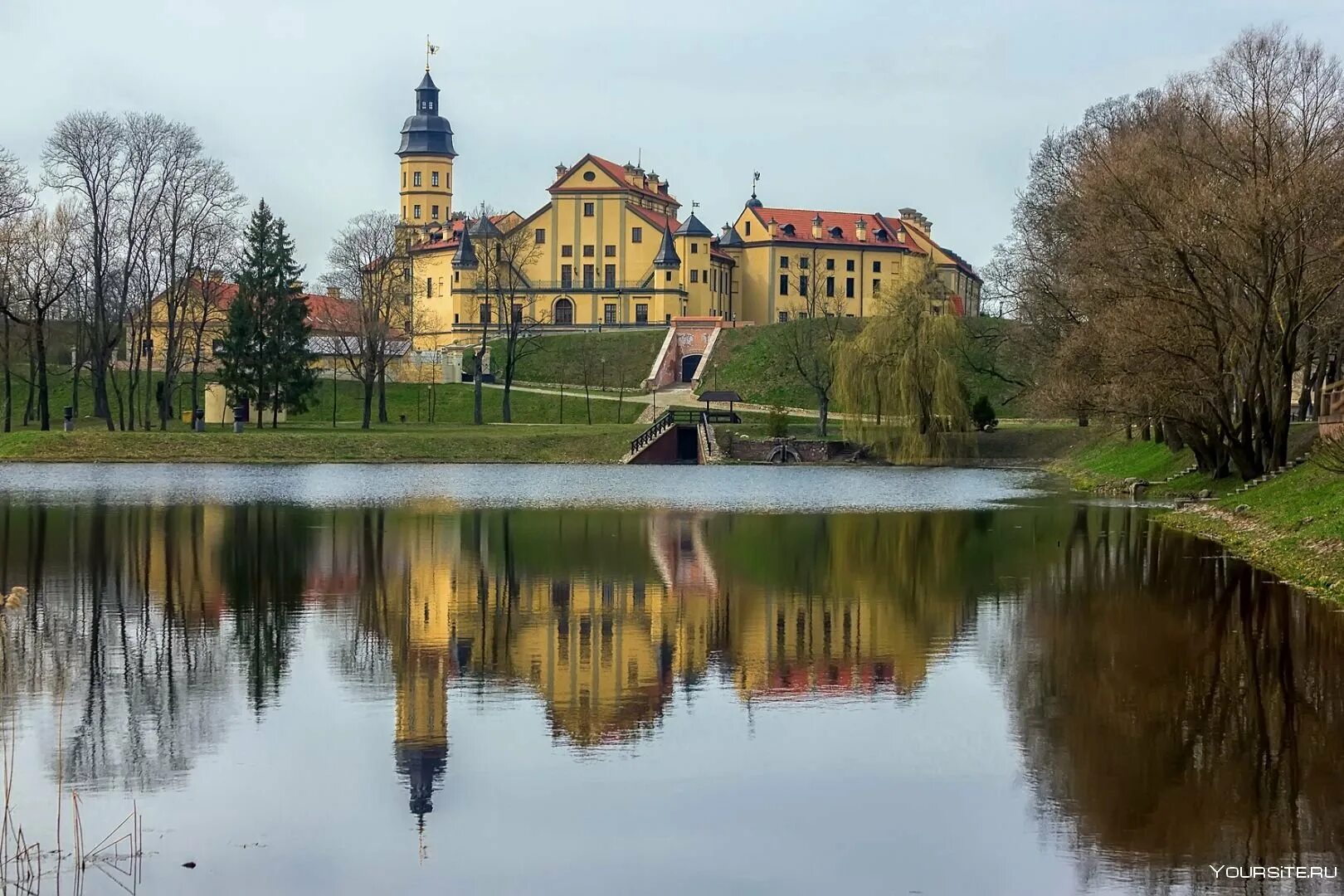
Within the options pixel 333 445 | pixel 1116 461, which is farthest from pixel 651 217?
pixel 1116 461

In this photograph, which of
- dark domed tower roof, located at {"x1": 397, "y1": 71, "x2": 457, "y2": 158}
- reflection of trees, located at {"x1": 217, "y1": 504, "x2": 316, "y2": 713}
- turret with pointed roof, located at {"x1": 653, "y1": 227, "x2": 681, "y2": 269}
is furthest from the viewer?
dark domed tower roof, located at {"x1": 397, "y1": 71, "x2": 457, "y2": 158}

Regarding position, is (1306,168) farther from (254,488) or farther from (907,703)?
(254,488)

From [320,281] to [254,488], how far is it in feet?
164

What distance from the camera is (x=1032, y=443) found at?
65188 mm

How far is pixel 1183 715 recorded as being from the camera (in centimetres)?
1366

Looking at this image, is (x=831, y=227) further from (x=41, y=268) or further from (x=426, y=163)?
(x=41, y=268)

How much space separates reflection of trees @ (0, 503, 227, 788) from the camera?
40.4ft

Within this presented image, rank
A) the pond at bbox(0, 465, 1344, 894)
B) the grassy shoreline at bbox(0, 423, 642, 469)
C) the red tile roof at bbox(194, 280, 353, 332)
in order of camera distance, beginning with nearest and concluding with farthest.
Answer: the pond at bbox(0, 465, 1344, 894) < the grassy shoreline at bbox(0, 423, 642, 469) < the red tile roof at bbox(194, 280, 353, 332)

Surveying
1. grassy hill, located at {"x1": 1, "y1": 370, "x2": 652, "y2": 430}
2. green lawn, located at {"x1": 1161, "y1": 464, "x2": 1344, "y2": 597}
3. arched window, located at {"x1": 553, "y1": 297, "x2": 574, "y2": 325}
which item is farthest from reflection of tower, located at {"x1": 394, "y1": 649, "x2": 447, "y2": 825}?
arched window, located at {"x1": 553, "y1": 297, "x2": 574, "y2": 325}

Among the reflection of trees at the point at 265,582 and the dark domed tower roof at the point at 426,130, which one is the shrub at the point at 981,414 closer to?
the reflection of trees at the point at 265,582

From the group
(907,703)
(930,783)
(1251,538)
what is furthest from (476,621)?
(1251,538)

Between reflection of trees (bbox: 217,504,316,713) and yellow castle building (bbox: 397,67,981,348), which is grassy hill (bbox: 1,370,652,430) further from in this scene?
reflection of trees (bbox: 217,504,316,713)

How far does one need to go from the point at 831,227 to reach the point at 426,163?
31.8 m

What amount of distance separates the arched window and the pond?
73.8 metres
